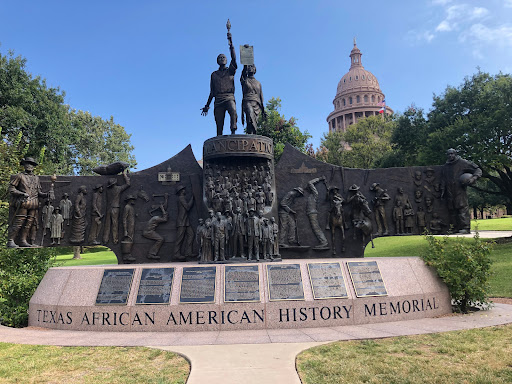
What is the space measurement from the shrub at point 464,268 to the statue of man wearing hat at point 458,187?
8.92ft

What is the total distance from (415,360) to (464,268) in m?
4.56

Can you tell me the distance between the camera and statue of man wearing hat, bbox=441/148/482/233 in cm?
1216

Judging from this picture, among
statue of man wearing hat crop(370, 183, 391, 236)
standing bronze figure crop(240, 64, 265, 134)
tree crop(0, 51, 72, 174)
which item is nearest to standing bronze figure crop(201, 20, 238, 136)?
standing bronze figure crop(240, 64, 265, 134)

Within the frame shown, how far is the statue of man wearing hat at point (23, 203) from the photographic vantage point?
11.3m

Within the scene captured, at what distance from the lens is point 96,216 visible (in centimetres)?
1230

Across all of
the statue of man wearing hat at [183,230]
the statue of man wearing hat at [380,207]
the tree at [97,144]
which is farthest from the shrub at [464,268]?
the tree at [97,144]

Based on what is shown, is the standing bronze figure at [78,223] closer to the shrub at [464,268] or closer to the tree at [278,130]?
the shrub at [464,268]

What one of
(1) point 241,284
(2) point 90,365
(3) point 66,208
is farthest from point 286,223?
(2) point 90,365

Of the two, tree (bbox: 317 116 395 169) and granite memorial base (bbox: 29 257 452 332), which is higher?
tree (bbox: 317 116 395 169)

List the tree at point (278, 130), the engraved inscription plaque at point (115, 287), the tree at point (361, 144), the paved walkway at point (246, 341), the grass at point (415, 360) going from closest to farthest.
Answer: the grass at point (415, 360) → the paved walkway at point (246, 341) → the engraved inscription plaque at point (115, 287) → the tree at point (278, 130) → the tree at point (361, 144)

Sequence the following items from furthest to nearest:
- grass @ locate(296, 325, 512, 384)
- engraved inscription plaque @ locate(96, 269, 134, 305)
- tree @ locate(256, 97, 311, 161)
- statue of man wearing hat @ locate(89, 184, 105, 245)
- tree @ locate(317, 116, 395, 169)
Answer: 1. tree @ locate(317, 116, 395, 169)
2. tree @ locate(256, 97, 311, 161)
3. statue of man wearing hat @ locate(89, 184, 105, 245)
4. engraved inscription plaque @ locate(96, 269, 134, 305)
5. grass @ locate(296, 325, 512, 384)

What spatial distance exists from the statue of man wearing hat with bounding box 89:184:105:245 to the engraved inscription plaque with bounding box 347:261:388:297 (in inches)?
321

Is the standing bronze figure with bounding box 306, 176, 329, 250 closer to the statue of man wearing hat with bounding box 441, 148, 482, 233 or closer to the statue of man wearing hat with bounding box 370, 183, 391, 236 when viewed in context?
the statue of man wearing hat with bounding box 370, 183, 391, 236

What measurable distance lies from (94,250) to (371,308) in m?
46.2
